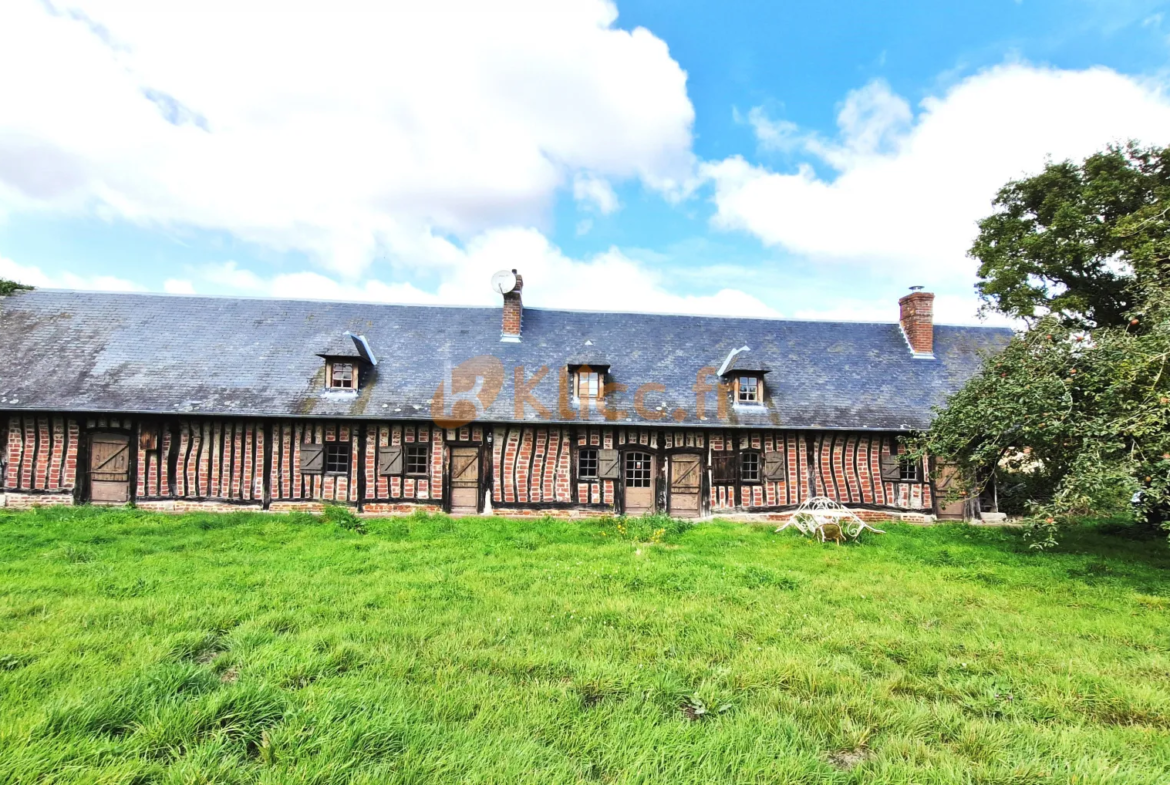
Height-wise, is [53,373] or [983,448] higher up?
[53,373]

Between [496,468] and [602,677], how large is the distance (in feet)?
28.3

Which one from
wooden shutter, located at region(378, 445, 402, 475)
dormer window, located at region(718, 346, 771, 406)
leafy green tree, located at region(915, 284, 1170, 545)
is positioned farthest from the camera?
dormer window, located at region(718, 346, 771, 406)

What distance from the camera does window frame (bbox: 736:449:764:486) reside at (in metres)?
12.8

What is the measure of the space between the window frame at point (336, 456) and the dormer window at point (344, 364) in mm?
1311

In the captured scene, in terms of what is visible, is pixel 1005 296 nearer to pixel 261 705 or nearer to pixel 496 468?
pixel 496 468

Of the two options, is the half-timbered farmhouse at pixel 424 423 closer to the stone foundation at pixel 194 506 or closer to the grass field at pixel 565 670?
the stone foundation at pixel 194 506

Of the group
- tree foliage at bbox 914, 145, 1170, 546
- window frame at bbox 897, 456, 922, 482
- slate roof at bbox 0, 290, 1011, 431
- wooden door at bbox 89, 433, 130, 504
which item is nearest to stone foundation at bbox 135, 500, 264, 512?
wooden door at bbox 89, 433, 130, 504

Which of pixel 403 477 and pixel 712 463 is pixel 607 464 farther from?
pixel 403 477

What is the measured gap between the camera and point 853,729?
11.7 ft

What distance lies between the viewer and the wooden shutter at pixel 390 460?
40.4 feet

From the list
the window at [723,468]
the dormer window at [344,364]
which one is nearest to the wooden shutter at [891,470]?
the window at [723,468]

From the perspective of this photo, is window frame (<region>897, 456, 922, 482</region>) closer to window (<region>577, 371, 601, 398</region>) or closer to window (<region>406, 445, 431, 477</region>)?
window (<region>577, 371, 601, 398</region>)

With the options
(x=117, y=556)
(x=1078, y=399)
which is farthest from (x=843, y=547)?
(x=117, y=556)

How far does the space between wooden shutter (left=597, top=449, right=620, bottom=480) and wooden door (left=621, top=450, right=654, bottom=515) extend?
0.19 meters
